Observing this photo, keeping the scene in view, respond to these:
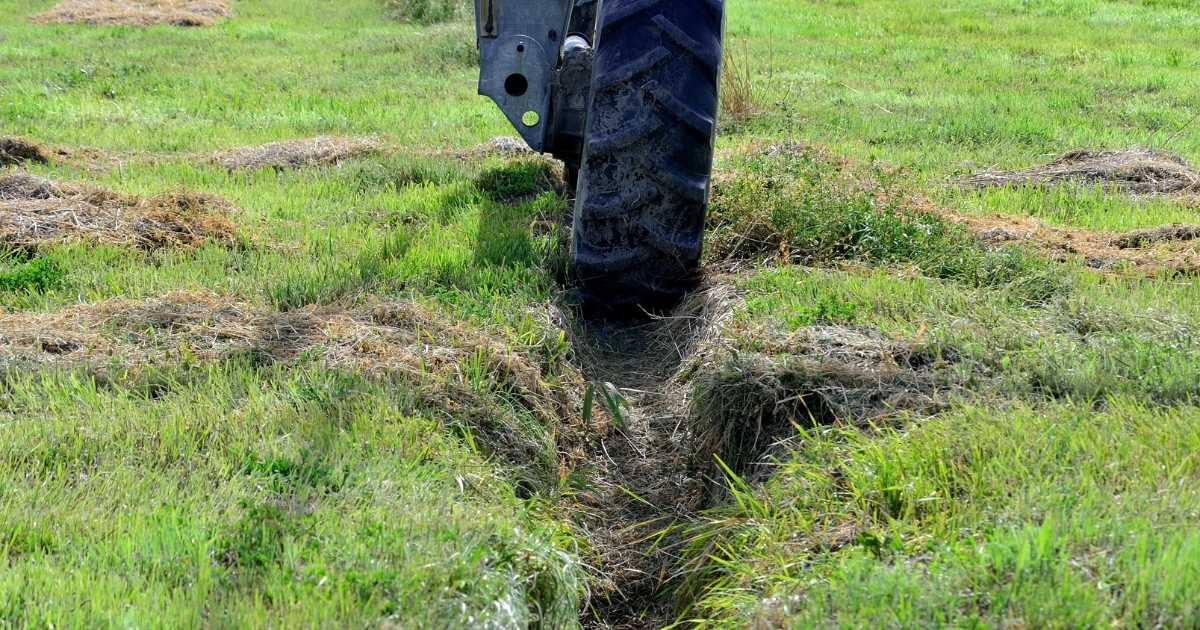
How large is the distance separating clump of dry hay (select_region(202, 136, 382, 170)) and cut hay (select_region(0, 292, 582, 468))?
10.1ft

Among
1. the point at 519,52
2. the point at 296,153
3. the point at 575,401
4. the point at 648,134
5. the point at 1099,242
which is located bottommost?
the point at 575,401

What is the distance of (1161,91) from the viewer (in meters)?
9.80

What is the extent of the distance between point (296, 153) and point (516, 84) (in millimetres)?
2660

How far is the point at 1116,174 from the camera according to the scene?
258 inches

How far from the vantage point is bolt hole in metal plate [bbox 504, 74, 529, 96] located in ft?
17.5

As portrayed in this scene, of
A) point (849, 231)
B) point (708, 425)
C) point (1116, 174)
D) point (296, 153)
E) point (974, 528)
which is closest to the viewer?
point (974, 528)

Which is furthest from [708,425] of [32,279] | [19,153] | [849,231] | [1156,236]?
[19,153]

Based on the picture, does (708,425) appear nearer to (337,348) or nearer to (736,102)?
(337,348)

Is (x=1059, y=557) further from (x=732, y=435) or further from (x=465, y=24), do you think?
(x=465, y=24)

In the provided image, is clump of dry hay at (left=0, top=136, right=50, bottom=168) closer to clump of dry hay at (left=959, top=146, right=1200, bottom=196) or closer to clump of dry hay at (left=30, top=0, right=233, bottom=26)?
clump of dry hay at (left=959, top=146, right=1200, bottom=196)

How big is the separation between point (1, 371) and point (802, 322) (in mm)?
2873

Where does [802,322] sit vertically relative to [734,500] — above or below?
above

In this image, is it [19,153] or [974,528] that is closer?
[974,528]

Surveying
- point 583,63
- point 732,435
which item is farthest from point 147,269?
point 732,435
